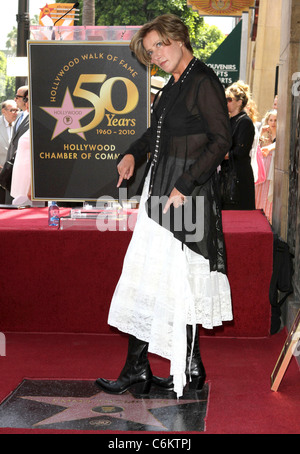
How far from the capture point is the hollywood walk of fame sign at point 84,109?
253 inches

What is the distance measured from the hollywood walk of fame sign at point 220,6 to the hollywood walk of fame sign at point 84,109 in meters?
12.2

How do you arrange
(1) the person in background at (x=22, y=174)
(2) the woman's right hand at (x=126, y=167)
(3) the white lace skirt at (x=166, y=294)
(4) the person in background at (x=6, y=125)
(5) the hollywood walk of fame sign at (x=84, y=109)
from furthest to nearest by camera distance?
(4) the person in background at (x=6, y=125)
(1) the person in background at (x=22, y=174)
(5) the hollywood walk of fame sign at (x=84, y=109)
(2) the woman's right hand at (x=126, y=167)
(3) the white lace skirt at (x=166, y=294)

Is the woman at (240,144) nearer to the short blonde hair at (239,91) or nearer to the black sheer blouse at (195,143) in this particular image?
the short blonde hair at (239,91)

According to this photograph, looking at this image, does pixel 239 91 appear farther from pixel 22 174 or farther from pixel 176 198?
pixel 176 198

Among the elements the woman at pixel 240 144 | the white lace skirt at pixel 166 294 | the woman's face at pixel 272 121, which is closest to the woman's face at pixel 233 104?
the woman at pixel 240 144

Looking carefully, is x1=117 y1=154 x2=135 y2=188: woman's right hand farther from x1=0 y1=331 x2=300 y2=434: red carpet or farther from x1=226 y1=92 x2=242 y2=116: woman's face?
x1=226 y1=92 x2=242 y2=116: woman's face

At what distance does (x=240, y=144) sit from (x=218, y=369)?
12.0 ft

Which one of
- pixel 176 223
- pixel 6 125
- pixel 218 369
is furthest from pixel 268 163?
pixel 176 223

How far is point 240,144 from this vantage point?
8.50 m

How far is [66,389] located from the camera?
15.9 ft

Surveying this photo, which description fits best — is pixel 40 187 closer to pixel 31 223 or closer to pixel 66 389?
pixel 31 223

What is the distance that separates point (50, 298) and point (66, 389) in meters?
1.46

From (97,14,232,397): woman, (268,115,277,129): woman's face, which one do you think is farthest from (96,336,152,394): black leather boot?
(268,115,277,129): woman's face
